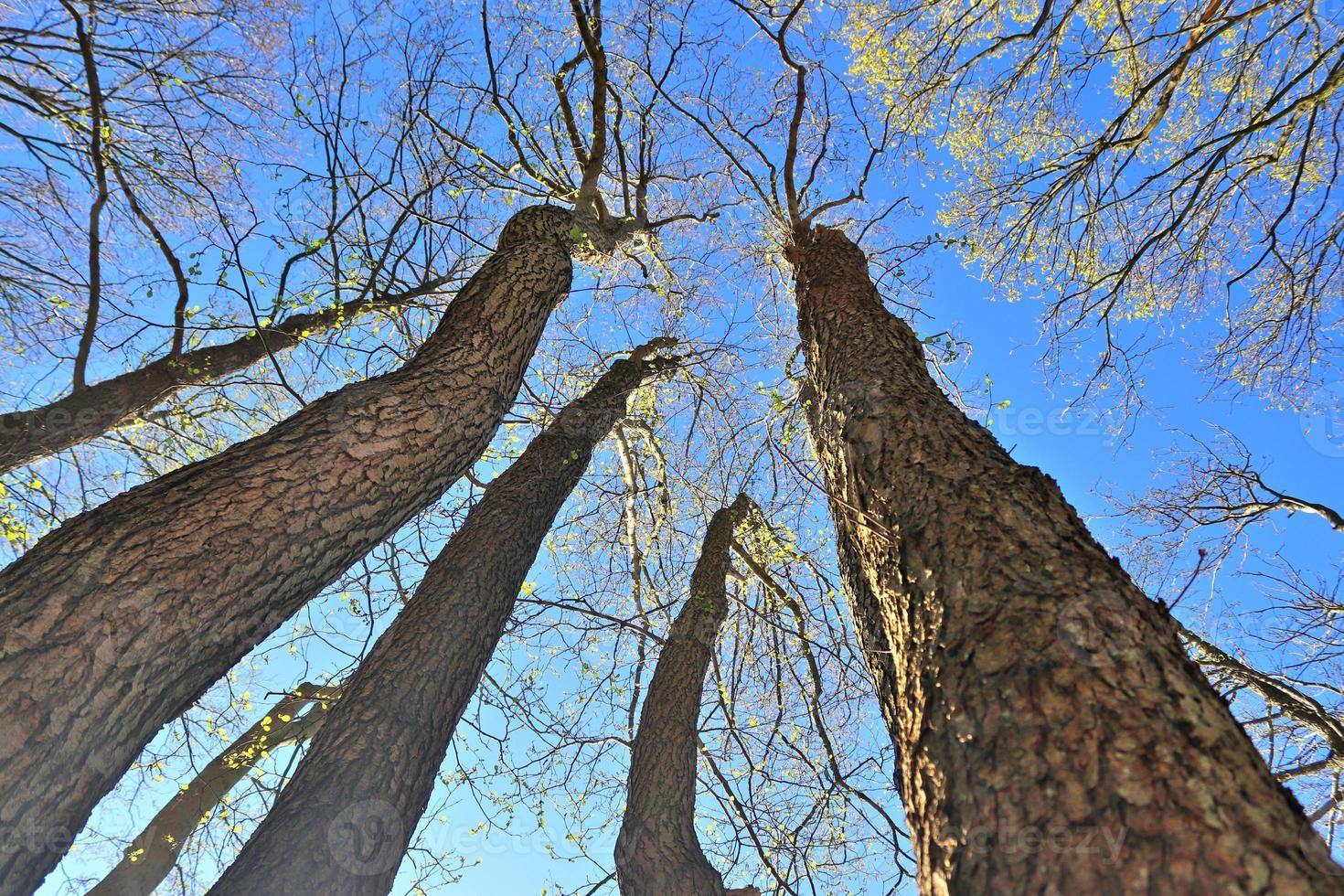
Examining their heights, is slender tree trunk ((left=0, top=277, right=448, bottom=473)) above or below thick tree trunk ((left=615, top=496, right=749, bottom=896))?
above

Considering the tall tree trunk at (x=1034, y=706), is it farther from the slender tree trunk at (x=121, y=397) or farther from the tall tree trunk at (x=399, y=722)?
the slender tree trunk at (x=121, y=397)

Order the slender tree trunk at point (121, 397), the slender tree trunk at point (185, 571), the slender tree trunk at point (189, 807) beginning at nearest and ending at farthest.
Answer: the slender tree trunk at point (185, 571)
the slender tree trunk at point (121, 397)
the slender tree trunk at point (189, 807)

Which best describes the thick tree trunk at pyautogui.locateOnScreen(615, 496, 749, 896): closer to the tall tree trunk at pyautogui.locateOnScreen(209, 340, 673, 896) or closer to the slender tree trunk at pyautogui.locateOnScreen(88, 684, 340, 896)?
the tall tree trunk at pyautogui.locateOnScreen(209, 340, 673, 896)

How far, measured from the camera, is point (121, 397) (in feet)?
15.8

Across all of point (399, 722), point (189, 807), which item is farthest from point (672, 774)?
point (189, 807)

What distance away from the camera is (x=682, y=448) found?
716 cm

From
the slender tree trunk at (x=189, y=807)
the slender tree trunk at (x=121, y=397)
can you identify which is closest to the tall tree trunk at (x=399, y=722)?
the slender tree trunk at (x=189, y=807)

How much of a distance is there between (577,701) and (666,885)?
7.61ft

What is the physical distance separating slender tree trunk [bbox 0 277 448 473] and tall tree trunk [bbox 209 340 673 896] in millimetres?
1583

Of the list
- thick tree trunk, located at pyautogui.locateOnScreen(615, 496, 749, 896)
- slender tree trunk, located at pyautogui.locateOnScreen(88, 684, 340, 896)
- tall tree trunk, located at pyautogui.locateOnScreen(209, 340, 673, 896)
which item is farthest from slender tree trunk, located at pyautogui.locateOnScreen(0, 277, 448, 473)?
thick tree trunk, located at pyautogui.locateOnScreen(615, 496, 749, 896)

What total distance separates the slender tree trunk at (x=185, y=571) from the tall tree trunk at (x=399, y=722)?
804mm

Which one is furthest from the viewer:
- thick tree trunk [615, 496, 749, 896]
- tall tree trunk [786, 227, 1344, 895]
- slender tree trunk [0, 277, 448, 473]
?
slender tree trunk [0, 277, 448, 473]

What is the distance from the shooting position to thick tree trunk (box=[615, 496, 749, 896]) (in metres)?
3.23

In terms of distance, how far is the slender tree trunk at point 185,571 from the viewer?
173 centimetres
